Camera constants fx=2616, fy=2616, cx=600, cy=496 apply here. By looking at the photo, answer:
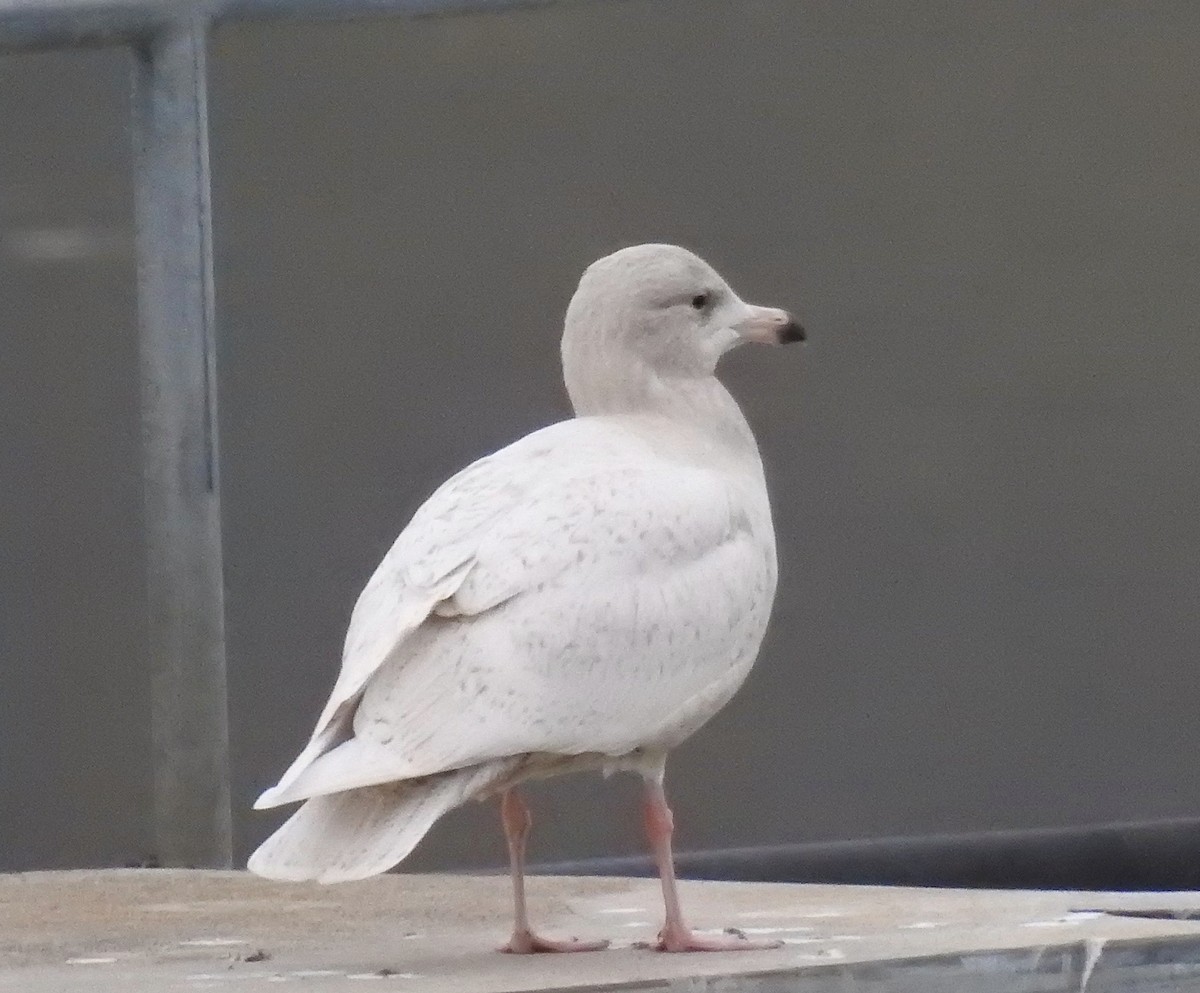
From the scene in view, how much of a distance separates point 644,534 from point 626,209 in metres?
2.97

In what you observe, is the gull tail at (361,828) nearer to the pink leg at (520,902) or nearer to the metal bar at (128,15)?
the pink leg at (520,902)

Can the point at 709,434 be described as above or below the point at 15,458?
below

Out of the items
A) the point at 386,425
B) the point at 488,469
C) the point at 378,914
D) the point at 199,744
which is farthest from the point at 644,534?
the point at 386,425

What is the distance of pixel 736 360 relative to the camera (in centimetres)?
696

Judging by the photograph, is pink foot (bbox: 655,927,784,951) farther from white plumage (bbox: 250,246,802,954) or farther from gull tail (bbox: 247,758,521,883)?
gull tail (bbox: 247,758,521,883)

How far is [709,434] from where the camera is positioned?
4477 mm

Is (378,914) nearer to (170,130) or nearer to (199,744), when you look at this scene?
(199,744)

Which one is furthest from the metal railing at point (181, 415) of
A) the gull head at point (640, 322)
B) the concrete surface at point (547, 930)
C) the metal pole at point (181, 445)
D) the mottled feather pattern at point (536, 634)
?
the mottled feather pattern at point (536, 634)

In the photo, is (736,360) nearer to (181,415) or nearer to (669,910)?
(181,415)

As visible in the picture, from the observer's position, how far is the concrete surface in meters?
3.81

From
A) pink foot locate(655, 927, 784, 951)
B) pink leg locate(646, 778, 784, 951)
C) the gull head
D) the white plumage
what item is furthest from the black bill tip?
pink foot locate(655, 927, 784, 951)

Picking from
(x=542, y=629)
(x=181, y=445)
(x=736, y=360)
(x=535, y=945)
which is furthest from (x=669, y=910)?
(x=736, y=360)

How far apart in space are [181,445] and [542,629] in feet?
5.98

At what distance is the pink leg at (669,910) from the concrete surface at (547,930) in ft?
0.15
